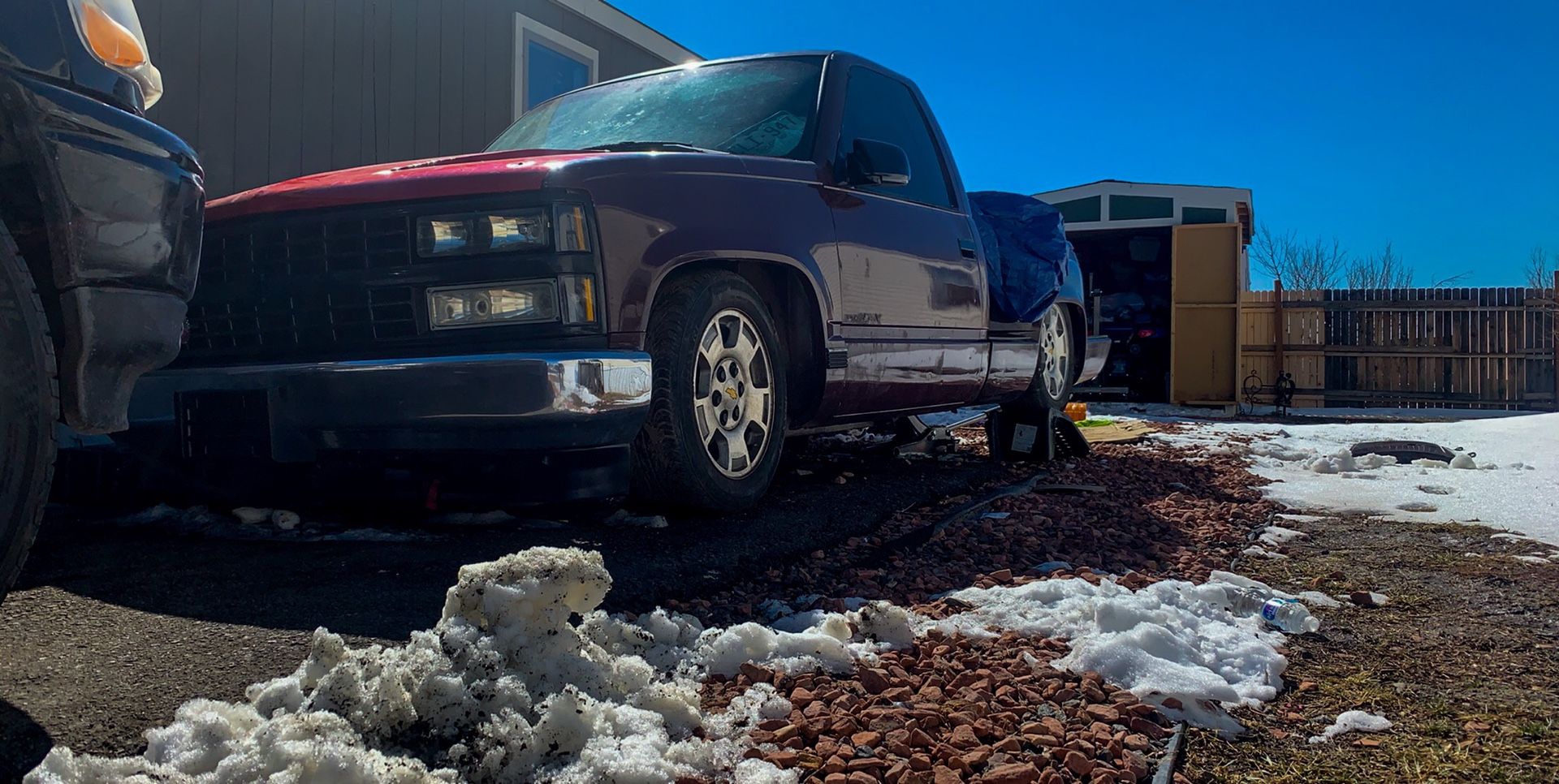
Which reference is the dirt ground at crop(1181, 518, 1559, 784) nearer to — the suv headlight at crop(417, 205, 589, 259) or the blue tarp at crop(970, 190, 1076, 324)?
the suv headlight at crop(417, 205, 589, 259)

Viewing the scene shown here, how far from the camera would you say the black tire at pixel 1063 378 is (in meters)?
6.68

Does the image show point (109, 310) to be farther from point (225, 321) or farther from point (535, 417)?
point (225, 321)

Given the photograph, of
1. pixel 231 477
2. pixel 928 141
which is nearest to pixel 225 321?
pixel 231 477

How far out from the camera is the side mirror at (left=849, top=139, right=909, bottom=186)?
4535mm

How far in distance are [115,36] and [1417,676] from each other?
3036 millimetres

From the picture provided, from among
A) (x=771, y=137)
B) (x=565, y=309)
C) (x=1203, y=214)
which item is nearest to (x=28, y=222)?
(x=565, y=309)

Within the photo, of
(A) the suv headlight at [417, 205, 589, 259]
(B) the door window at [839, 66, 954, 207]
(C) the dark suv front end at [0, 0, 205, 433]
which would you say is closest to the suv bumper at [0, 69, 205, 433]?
(C) the dark suv front end at [0, 0, 205, 433]

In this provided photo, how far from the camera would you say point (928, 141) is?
5.75 meters

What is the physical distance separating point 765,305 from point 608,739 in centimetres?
261

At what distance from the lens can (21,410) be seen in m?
2.03

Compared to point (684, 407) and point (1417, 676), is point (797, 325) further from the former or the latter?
point (1417, 676)

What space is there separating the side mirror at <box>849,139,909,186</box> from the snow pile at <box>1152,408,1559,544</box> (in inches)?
95.1

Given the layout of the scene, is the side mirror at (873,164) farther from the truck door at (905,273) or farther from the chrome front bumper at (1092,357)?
the chrome front bumper at (1092,357)

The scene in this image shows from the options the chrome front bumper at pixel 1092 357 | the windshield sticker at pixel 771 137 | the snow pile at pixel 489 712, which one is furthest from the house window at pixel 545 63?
the snow pile at pixel 489 712
